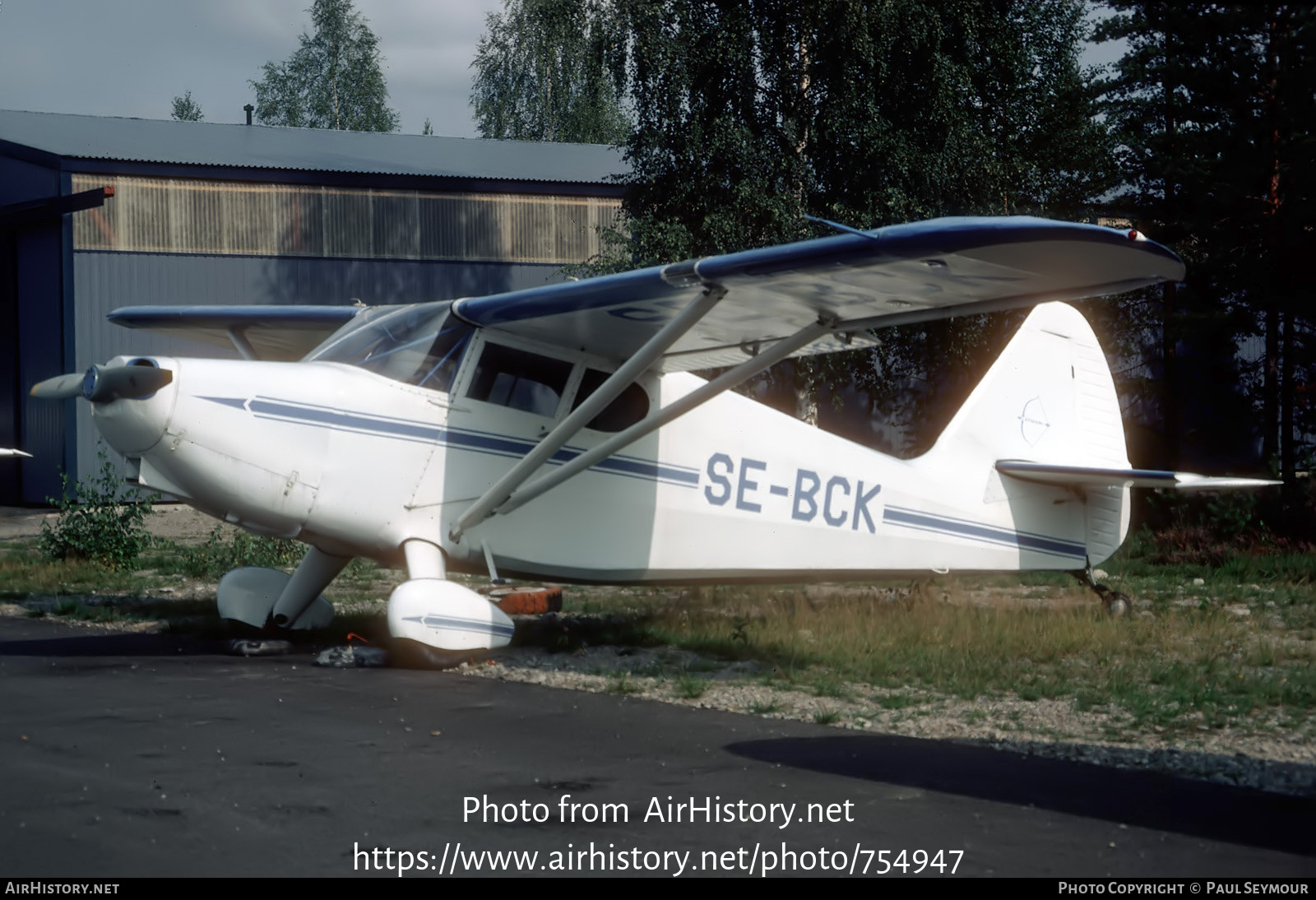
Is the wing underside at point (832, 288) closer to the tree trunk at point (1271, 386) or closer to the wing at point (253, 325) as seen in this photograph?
the wing at point (253, 325)

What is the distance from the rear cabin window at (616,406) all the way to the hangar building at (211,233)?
1668 centimetres

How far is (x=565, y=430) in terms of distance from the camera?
836cm

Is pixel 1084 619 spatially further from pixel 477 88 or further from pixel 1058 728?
pixel 477 88

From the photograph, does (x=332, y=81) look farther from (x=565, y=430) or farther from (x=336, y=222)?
(x=565, y=430)

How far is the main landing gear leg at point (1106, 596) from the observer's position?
409 inches

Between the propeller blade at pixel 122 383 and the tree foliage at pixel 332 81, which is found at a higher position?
the tree foliage at pixel 332 81

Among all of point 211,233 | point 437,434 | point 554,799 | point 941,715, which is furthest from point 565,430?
point 211,233

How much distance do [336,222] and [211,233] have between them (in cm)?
241

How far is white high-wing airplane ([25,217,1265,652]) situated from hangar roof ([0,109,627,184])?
1517cm

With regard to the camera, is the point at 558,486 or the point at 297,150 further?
the point at 297,150

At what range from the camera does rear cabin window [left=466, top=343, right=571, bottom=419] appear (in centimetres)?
877

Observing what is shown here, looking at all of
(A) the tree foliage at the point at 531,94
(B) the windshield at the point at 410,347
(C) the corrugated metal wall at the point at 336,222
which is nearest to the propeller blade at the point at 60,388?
(B) the windshield at the point at 410,347

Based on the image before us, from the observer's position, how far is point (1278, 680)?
7.55 metres
